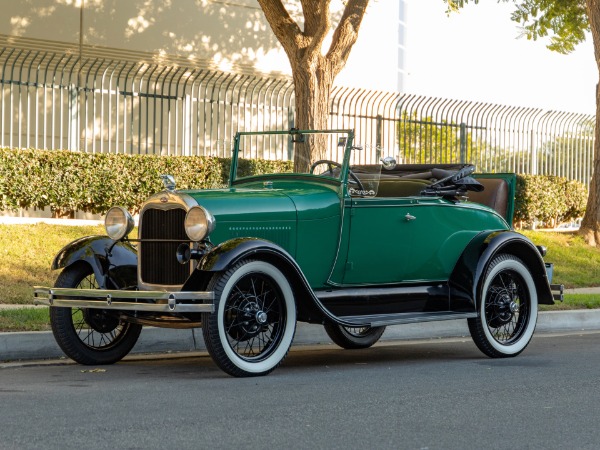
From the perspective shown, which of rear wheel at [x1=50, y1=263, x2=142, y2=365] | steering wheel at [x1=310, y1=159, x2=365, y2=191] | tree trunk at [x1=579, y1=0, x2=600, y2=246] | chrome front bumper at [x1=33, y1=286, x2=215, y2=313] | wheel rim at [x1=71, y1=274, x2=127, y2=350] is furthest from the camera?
tree trunk at [x1=579, y1=0, x2=600, y2=246]

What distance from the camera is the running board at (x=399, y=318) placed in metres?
8.77

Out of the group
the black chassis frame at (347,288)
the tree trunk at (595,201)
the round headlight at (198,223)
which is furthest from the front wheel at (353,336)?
the tree trunk at (595,201)

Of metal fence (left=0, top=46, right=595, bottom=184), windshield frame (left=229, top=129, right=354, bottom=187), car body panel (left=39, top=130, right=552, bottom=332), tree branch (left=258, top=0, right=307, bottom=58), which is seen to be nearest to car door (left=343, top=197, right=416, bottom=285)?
car body panel (left=39, top=130, right=552, bottom=332)

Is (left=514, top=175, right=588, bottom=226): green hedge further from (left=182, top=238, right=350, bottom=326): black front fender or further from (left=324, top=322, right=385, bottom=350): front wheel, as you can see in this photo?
(left=182, top=238, right=350, bottom=326): black front fender

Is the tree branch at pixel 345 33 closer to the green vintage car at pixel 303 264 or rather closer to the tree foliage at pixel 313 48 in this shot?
the tree foliage at pixel 313 48

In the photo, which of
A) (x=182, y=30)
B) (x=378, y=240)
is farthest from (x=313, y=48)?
(x=378, y=240)

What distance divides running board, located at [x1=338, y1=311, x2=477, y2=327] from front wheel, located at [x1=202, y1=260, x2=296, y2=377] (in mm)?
604

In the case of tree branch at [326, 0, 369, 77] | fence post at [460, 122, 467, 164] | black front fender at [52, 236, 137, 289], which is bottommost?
black front fender at [52, 236, 137, 289]

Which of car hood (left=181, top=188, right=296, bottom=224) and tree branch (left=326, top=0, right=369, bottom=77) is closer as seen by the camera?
car hood (left=181, top=188, right=296, bottom=224)

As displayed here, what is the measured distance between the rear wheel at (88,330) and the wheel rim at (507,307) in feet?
9.90

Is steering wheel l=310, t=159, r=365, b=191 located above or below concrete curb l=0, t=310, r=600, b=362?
above

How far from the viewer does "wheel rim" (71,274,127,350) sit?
29.1 feet

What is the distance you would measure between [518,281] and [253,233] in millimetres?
2815

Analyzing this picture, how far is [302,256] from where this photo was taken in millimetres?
8758
